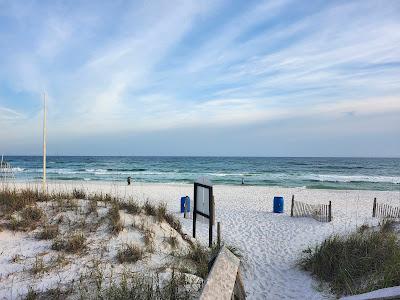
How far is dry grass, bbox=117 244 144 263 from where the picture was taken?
6.43 meters

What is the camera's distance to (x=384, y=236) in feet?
24.9

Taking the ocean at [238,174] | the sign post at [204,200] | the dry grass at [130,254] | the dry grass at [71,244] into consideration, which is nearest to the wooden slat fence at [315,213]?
the sign post at [204,200]

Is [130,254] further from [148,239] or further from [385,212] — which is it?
[385,212]

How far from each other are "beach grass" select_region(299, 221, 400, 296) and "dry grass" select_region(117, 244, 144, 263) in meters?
4.00

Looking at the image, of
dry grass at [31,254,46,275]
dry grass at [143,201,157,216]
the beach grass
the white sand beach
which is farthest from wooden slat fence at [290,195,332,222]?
dry grass at [31,254,46,275]

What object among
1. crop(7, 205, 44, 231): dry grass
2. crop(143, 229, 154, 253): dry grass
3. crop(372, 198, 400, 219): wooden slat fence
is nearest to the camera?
crop(143, 229, 154, 253): dry grass

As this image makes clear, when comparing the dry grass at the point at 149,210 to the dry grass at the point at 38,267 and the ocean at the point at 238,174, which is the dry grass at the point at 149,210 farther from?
the ocean at the point at 238,174

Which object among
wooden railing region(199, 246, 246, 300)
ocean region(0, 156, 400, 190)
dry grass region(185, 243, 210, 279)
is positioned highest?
wooden railing region(199, 246, 246, 300)

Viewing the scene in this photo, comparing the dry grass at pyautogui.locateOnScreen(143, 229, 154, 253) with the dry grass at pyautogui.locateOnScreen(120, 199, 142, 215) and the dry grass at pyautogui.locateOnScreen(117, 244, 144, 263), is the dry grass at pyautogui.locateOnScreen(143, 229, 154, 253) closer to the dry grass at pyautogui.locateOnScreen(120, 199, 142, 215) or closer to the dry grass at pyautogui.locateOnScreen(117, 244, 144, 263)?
the dry grass at pyautogui.locateOnScreen(117, 244, 144, 263)

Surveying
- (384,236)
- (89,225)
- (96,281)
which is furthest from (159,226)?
(384,236)

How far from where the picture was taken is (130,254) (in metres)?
6.62

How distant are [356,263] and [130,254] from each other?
477cm

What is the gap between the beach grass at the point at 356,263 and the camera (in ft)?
19.4

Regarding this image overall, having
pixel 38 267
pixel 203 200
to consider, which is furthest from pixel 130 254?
pixel 203 200
